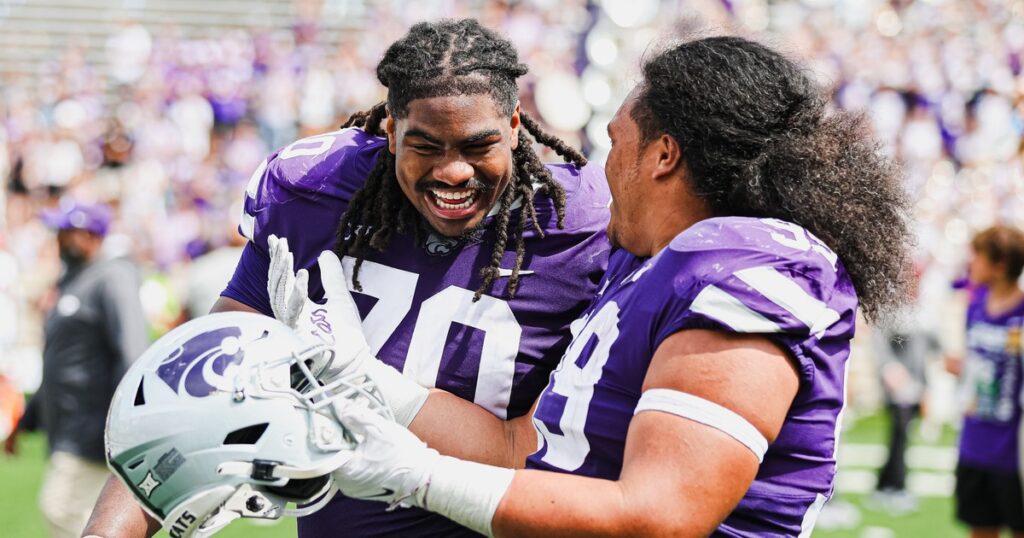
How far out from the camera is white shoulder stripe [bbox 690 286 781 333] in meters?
1.84

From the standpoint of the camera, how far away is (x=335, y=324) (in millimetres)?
2430

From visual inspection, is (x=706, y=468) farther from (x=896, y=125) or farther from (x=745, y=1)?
(x=745, y=1)

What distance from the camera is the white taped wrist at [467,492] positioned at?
1.87 m

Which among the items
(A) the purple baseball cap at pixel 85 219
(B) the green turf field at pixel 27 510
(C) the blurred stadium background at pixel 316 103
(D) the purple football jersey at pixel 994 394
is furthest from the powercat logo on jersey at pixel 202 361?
(C) the blurred stadium background at pixel 316 103

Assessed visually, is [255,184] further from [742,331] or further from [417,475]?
[742,331]

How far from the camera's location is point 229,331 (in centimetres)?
206

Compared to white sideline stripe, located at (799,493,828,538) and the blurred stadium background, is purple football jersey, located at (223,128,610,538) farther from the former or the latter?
the blurred stadium background

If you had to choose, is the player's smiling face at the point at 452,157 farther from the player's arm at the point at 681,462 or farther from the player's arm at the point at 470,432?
the player's arm at the point at 681,462

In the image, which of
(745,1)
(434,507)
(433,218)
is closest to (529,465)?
(434,507)

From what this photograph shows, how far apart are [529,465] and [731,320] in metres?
0.52

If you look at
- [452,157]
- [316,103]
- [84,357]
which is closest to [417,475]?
[452,157]

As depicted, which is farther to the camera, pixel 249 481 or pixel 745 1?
pixel 745 1

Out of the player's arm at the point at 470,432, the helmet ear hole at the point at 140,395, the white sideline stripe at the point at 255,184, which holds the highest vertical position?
the white sideline stripe at the point at 255,184

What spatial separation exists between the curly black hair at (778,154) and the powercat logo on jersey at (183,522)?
1.01m
